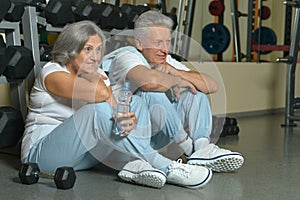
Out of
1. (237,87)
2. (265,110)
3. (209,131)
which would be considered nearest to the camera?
(209,131)

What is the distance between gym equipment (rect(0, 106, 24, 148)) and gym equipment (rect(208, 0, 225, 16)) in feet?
10.4

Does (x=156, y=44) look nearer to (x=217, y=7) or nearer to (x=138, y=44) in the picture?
(x=138, y=44)

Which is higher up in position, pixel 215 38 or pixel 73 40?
pixel 73 40

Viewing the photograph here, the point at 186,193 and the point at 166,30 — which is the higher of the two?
the point at 166,30

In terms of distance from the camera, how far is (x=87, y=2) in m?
2.89

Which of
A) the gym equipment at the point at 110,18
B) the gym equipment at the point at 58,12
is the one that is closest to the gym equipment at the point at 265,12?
the gym equipment at the point at 110,18

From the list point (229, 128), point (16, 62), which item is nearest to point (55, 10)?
point (16, 62)

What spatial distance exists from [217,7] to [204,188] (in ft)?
11.3

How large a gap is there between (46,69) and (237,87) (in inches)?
115

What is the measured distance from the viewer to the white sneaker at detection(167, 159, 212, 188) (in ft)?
6.62

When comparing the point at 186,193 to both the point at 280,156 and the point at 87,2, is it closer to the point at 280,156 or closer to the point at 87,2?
the point at 280,156

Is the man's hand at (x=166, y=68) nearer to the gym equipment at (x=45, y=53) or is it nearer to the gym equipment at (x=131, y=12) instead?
the gym equipment at (x=45, y=53)

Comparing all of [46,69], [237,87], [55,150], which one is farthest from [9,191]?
[237,87]

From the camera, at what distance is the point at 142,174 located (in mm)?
2004
